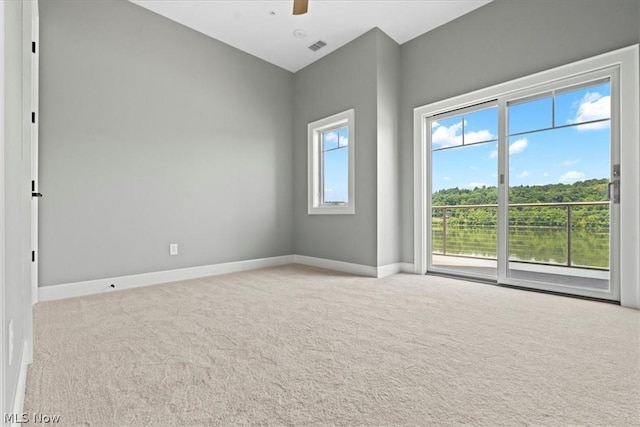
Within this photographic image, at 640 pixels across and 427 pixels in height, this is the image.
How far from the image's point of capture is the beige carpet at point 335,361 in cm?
111

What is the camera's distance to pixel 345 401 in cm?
117

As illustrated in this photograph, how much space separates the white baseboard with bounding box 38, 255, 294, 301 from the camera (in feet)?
8.48

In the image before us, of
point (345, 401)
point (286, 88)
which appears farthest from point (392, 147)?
point (345, 401)

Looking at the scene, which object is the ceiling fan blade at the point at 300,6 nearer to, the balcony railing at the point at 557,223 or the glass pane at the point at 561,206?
the glass pane at the point at 561,206

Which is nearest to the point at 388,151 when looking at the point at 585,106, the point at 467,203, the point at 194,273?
the point at 467,203

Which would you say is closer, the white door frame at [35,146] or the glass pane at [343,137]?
the white door frame at [35,146]

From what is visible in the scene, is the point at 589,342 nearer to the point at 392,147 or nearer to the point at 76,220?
the point at 392,147

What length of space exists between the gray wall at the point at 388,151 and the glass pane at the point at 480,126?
0.82 metres

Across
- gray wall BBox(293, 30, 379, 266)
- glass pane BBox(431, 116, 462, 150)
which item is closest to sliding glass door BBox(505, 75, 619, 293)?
glass pane BBox(431, 116, 462, 150)

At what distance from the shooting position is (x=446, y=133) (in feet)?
12.0

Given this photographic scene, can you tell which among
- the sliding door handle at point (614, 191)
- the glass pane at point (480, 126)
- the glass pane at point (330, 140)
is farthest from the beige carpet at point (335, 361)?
the glass pane at point (330, 140)

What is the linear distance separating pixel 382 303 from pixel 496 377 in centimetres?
116

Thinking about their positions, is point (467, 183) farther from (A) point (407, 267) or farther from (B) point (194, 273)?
(B) point (194, 273)

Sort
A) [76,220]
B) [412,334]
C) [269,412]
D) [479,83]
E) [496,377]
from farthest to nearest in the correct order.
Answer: [479,83], [76,220], [412,334], [496,377], [269,412]
